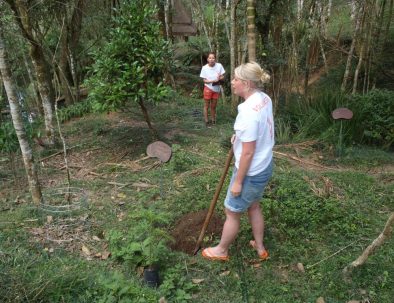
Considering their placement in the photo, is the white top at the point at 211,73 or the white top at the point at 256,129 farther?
the white top at the point at 211,73

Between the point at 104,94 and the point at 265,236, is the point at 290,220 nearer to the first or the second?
the point at 265,236

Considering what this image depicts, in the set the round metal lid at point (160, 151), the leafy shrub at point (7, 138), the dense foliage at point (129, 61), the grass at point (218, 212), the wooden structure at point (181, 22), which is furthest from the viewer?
the wooden structure at point (181, 22)

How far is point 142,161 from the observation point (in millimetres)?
6055

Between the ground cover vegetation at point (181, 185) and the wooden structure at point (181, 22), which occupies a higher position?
the wooden structure at point (181, 22)

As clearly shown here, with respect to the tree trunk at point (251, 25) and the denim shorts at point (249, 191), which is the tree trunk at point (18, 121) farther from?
the tree trunk at point (251, 25)

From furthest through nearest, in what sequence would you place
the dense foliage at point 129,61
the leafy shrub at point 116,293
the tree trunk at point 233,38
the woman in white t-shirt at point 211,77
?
the tree trunk at point 233,38 < the woman in white t-shirt at point 211,77 < the dense foliage at point 129,61 < the leafy shrub at point 116,293

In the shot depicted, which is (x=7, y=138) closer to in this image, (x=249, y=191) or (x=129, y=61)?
(x=129, y=61)

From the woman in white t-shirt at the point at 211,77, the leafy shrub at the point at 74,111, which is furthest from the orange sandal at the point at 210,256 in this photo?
the leafy shrub at the point at 74,111

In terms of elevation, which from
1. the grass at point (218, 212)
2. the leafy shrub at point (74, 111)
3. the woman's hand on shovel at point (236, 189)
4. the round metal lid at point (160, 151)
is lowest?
the leafy shrub at point (74, 111)

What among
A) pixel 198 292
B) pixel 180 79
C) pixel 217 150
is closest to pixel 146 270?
pixel 198 292

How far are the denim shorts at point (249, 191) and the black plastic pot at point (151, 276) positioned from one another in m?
0.81

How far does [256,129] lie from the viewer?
292 centimetres

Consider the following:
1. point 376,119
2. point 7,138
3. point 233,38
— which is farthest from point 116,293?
point 233,38

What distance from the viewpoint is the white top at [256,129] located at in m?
2.91
